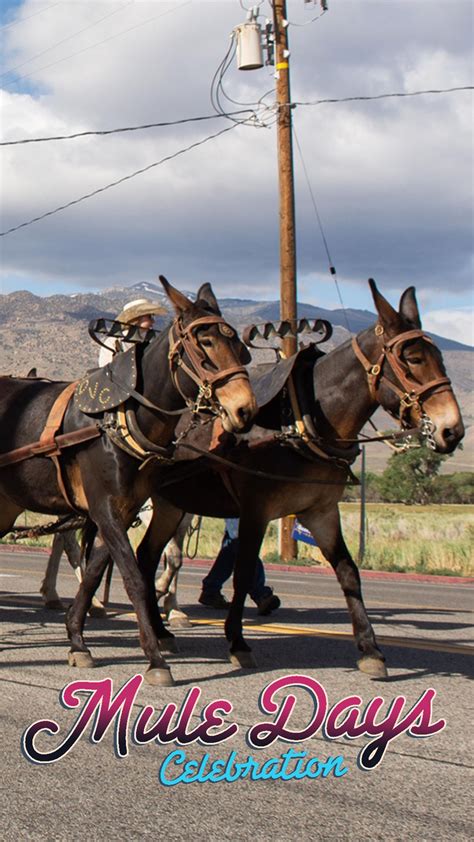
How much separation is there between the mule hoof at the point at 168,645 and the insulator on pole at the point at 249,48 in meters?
14.2

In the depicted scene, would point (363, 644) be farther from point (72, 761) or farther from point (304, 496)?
point (72, 761)

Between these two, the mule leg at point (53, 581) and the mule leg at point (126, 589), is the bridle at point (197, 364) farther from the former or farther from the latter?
the mule leg at point (53, 581)

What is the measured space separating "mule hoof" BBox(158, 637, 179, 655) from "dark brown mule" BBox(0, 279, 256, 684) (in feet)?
0.17

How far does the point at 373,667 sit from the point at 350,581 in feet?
2.42

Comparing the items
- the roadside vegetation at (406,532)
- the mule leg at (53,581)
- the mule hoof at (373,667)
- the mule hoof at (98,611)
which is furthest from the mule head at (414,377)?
the mule leg at (53,581)

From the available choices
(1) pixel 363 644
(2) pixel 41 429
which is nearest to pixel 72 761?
(1) pixel 363 644

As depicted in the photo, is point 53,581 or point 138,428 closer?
point 138,428

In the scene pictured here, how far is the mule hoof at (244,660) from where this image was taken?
8320 mm

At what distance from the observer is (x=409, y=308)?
8.02 meters

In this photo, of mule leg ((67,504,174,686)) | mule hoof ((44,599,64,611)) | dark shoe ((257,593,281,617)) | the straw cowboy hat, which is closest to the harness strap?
mule leg ((67,504,174,686))

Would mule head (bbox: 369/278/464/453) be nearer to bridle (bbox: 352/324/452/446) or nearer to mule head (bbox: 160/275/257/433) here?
bridle (bbox: 352/324/452/446)

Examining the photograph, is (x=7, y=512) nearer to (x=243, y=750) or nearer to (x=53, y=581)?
(x=53, y=581)

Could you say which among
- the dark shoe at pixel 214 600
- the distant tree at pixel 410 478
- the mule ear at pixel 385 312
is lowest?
the distant tree at pixel 410 478

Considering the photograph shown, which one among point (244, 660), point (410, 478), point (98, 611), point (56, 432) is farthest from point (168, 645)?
point (410, 478)
